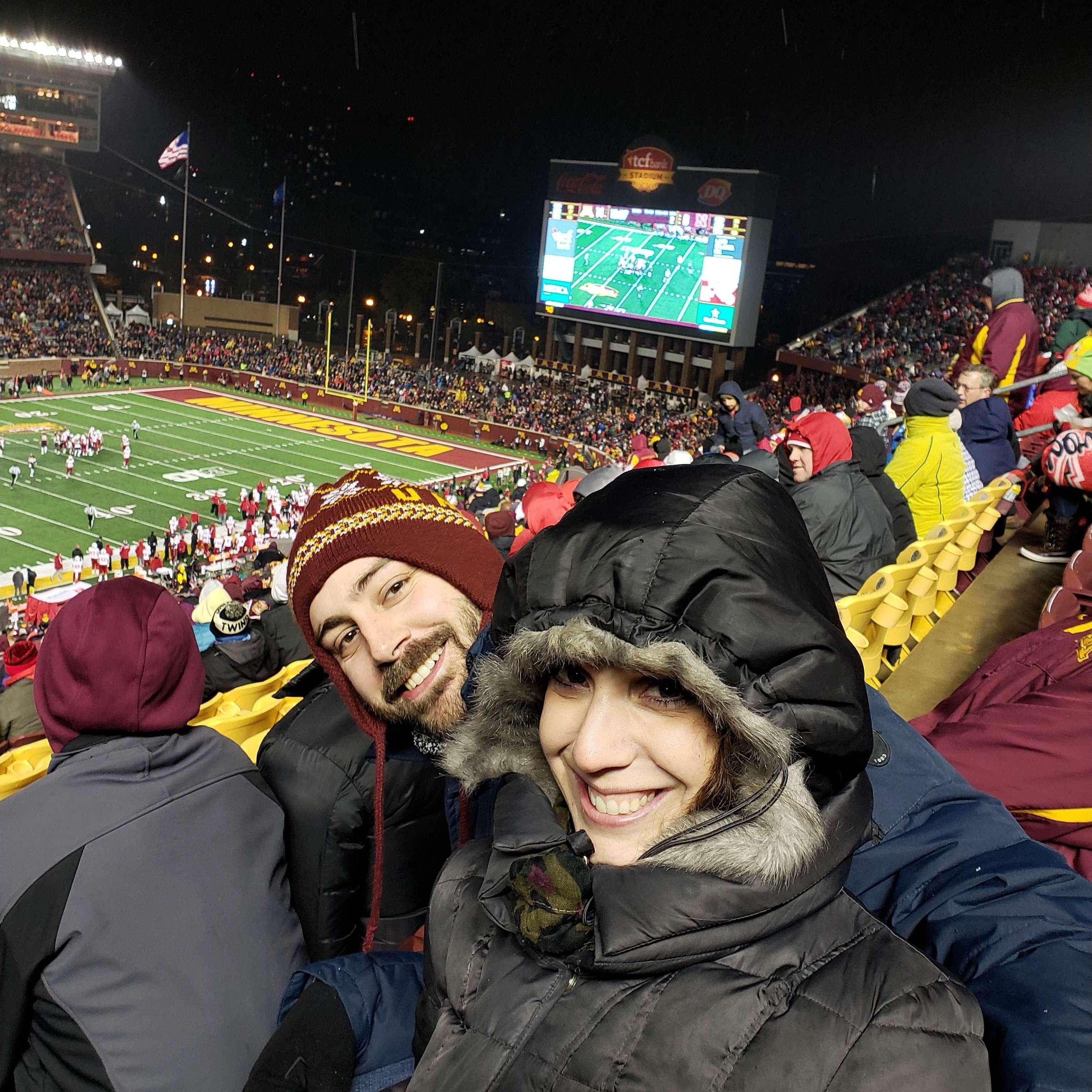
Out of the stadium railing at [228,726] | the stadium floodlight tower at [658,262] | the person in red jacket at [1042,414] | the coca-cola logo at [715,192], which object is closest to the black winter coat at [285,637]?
the stadium railing at [228,726]

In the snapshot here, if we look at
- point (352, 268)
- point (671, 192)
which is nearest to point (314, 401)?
point (671, 192)

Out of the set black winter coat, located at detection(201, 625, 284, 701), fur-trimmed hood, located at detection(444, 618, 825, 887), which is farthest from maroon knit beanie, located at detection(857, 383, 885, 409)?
fur-trimmed hood, located at detection(444, 618, 825, 887)

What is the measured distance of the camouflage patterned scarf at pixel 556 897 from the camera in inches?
44.8

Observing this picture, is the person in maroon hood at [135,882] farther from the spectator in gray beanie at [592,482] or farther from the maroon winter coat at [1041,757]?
the spectator in gray beanie at [592,482]

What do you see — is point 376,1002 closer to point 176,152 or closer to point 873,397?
point 873,397

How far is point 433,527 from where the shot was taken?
7.09 ft

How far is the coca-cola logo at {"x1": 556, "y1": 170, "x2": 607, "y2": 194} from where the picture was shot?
4597cm

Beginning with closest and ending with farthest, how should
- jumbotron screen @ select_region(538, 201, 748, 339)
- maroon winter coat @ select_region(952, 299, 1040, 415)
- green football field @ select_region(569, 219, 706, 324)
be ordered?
maroon winter coat @ select_region(952, 299, 1040, 415) < jumbotron screen @ select_region(538, 201, 748, 339) < green football field @ select_region(569, 219, 706, 324)

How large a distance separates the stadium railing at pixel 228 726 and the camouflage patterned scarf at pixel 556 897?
208cm

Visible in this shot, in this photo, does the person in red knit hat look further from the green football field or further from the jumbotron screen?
the green football field

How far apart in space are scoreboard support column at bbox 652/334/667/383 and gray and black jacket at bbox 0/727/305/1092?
46660 mm

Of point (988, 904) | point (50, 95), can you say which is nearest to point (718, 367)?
point (988, 904)

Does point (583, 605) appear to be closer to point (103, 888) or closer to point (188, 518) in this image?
point (103, 888)

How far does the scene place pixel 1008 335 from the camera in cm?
787
